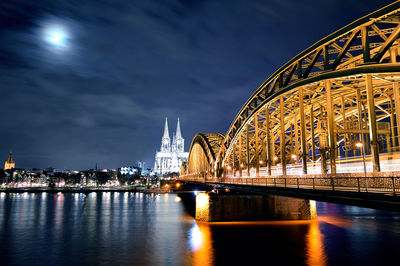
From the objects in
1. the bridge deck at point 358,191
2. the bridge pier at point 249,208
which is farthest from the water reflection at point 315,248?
the bridge deck at point 358,191

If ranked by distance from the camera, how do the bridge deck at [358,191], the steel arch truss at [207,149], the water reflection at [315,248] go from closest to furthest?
the bridge deck at [358,191], the water reflection at [315,248], the steel arch truss at [207,149]

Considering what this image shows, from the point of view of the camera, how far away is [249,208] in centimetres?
4291

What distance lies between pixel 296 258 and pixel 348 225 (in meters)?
21.5

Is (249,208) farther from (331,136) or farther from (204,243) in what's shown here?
(331,136)

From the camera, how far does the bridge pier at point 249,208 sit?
139 feet

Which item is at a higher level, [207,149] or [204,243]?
[207,149]

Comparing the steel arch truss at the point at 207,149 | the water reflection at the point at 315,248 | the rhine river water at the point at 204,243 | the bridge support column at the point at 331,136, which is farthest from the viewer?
the steel arch truss at the point at 207,149

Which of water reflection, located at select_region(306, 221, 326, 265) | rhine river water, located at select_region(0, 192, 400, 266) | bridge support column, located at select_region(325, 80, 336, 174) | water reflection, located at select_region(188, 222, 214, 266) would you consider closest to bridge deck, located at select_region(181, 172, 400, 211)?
bridge support column, located at select_region(325, 80, 336, 174)

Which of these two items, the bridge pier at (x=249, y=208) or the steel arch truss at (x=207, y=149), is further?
the steel arch truss at (x=207, y=149)

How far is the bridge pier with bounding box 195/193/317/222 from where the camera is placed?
4241 cm

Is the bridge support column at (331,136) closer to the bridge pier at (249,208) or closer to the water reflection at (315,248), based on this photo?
the water reflection at (315,248)

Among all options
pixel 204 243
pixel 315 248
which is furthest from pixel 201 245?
pixel 315 248

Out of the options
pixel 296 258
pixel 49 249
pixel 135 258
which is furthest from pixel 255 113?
pixel 49 249

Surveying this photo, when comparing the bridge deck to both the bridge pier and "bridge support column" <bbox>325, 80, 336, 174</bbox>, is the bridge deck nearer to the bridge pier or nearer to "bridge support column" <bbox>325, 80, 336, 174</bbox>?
"bridge support column" <bbox>325, 80, 336, 174</bbox>
